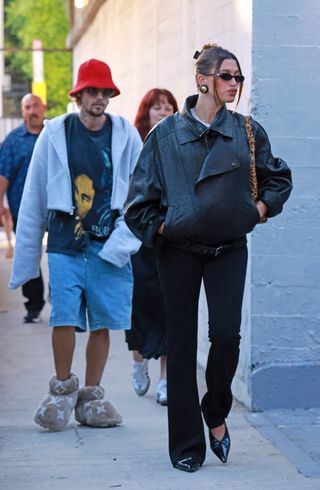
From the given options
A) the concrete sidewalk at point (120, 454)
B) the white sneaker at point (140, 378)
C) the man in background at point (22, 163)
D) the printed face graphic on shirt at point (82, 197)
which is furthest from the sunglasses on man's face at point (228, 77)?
the man in background at point (22, 163)

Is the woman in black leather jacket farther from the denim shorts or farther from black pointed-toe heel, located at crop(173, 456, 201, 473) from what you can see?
the denim shorts

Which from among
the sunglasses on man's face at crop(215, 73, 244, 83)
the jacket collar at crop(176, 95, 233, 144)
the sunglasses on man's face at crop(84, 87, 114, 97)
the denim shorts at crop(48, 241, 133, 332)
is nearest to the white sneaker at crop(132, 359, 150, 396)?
the denim shorts at crop(48, 241, 133, 332)

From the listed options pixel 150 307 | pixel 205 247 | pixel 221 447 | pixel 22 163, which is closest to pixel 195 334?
pixel 205 247

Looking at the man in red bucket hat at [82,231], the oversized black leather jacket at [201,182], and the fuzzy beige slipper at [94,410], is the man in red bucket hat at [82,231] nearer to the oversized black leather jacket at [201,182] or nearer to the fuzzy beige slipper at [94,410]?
the fuzzy beige slipper at [94,410]

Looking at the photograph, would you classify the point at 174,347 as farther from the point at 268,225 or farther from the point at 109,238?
the point at 268,225

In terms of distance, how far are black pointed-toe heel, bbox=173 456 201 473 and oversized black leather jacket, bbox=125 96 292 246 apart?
3.26ft

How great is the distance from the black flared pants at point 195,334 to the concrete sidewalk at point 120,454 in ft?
0.71

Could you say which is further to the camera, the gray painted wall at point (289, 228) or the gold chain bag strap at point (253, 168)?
the gray painted wall at point (289, 228)

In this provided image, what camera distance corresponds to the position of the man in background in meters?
10.3

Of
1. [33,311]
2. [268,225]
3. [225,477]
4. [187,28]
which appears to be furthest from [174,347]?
[33,311]

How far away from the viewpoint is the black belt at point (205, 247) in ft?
17.5

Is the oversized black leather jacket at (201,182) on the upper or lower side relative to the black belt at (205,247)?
upper

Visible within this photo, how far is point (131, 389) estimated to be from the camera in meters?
7.70

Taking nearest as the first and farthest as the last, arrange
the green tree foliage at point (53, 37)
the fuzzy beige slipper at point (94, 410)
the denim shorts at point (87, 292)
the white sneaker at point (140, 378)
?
the denim shorts at point (87, 292), the fuzzy beige slipper at point (94, 410), the white sneaker at point (140, 378), the green tree foliage at point (53, 37)
